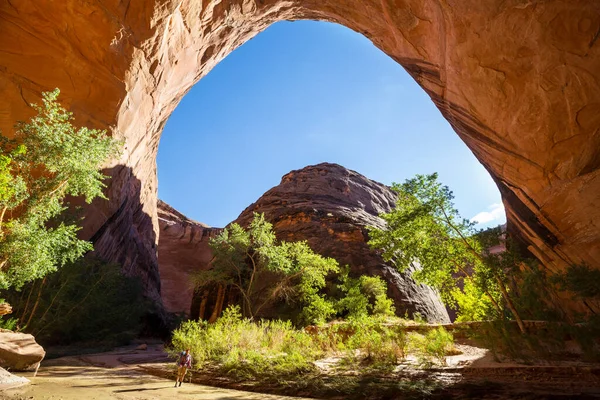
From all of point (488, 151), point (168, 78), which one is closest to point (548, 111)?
point (488, 151)

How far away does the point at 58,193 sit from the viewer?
874 cm

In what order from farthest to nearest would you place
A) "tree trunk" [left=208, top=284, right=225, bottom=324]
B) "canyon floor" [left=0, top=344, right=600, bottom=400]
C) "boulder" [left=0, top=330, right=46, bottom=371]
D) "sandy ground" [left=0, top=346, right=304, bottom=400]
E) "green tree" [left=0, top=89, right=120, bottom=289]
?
1. "tree trunk" [left=208, top=284, right=225, bottom=324]
2. "green tree" [left=0, top=89, right=120, bottom=289]
3. "boulder" [left=0, top=330, right=46, bottom=371]
4. "sandy ground" [left=0, top=346, right=304, bottom=400]
5. "canyon floor" [left=0, top=344, right=600, bottom=400]

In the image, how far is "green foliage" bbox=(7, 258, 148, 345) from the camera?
44.2 feet

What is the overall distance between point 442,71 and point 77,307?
2170 centimetres

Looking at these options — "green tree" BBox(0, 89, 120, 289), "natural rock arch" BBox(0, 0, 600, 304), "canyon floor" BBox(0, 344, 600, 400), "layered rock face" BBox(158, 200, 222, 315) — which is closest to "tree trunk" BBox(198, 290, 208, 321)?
"natural rock arch" BBox(0, 0, 600, 304)

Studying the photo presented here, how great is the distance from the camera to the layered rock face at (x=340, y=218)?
25.1 metres

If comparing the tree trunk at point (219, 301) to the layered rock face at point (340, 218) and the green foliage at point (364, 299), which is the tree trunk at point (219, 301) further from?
the green foliage at point (364, 299)

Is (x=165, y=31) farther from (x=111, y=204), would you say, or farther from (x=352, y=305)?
(x=352, y=305)

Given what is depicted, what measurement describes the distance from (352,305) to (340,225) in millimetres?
10457

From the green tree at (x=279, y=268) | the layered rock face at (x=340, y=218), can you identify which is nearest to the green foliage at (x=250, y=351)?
the green tree at (x=279, y=268)

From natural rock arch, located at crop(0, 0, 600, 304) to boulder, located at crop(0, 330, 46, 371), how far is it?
1095 cm

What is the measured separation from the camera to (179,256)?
51.8m

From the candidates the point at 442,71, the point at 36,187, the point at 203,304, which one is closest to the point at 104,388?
the point at 36,187

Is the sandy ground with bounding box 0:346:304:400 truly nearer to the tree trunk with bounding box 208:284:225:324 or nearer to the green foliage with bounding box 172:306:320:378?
the green foliage with bounding box 172:306:320:378
